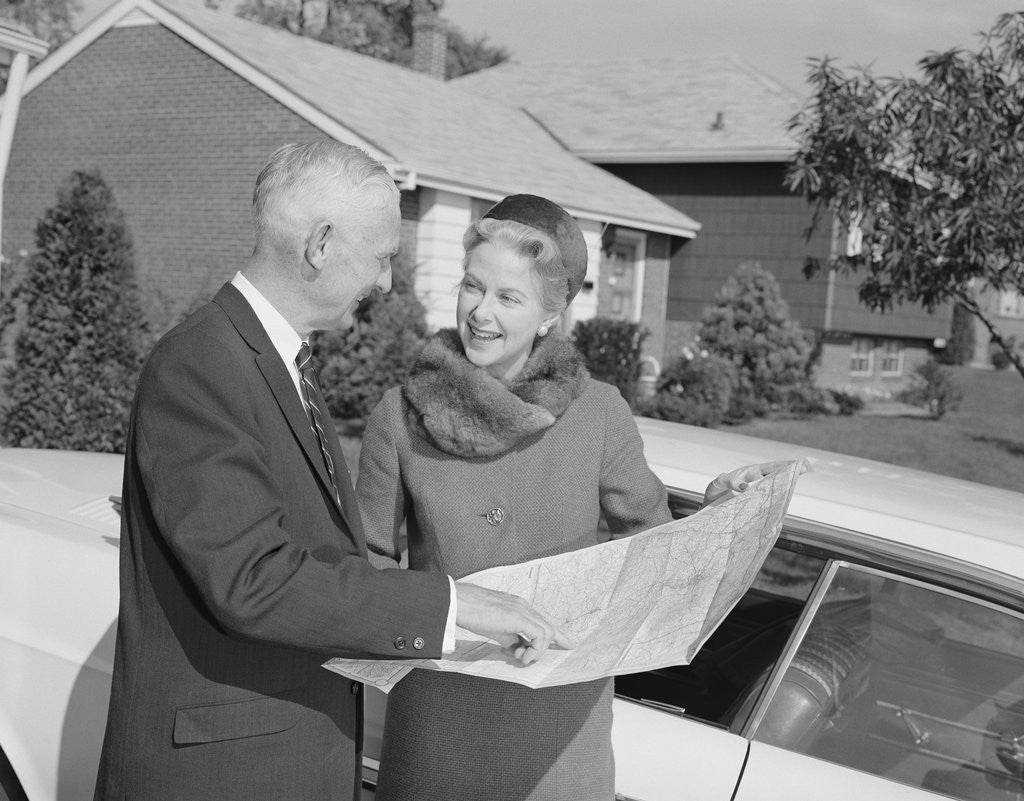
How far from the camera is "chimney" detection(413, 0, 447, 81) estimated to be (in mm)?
23531

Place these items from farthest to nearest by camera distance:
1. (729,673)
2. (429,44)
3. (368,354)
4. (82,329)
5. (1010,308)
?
(1010,308)
(429,44)
(368,354)
(82,329)
(729,673)

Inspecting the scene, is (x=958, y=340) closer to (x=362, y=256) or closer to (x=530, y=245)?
(x=530, y=245)

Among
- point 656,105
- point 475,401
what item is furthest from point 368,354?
point 656,105

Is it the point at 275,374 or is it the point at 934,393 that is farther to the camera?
the point at 934,393

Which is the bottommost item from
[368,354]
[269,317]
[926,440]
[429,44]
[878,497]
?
[926,440]

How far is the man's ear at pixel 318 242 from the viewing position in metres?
1.73

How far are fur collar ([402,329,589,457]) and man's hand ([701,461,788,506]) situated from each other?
40 centimetres

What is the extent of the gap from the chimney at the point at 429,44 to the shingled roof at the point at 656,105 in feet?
4.12

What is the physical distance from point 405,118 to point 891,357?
12.9 m

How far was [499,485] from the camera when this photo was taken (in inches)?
93.4

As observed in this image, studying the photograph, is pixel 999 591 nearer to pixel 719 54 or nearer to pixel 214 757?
pixel 214 757

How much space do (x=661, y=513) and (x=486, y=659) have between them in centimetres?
70

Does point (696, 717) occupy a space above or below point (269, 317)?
below

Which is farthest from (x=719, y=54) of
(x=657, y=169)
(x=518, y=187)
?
(x=518, y=187)
